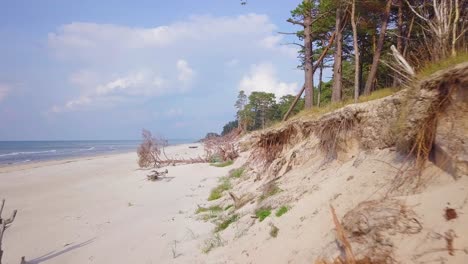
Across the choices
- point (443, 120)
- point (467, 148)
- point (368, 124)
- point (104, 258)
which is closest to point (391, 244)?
point (467, 148)

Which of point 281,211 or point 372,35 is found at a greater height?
point 372,35

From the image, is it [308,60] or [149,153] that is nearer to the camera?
[308,60]

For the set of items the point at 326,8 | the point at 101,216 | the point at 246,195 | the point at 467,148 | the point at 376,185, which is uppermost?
the point at 326,8

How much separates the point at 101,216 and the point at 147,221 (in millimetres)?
2529

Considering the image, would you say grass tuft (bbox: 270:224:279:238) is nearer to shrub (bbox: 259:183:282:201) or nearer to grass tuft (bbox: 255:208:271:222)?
grass tuft (bbox: 255:208:271:222)

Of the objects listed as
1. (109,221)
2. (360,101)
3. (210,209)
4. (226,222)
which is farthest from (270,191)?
(109,221)

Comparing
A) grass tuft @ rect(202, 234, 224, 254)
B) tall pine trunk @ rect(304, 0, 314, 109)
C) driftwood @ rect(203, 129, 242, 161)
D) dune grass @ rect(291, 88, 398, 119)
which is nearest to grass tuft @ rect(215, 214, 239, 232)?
grass tuft @ rect(202, 234, 224, 254)

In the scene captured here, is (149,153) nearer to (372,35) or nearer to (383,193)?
(372,35)

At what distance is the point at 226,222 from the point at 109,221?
482cm

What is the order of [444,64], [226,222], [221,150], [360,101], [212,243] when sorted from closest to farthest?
[444,64], [212,243], [226,222], [360,101], [221,150]

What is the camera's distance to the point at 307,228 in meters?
4.61

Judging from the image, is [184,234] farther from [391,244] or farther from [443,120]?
[443,120]

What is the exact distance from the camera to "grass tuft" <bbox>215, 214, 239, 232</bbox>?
699cm

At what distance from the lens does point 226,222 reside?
7129mm
